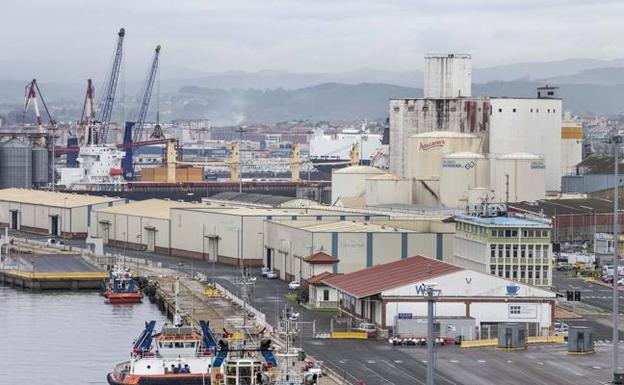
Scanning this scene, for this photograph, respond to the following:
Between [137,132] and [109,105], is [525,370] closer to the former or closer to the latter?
[109,105]

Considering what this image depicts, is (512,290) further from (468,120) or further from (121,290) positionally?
(468,120)

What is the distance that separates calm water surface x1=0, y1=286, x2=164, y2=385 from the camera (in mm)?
43438

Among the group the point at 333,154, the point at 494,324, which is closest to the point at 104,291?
the point at 494,324

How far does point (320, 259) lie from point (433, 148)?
2084cm

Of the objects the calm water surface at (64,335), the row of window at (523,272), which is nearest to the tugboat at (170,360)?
the calm water surface at (64,335)

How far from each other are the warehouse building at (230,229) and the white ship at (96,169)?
161 feet

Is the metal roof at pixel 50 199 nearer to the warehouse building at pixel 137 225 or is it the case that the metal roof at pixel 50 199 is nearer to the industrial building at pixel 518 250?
the warehouse building at pixel 137 225

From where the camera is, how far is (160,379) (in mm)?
41219

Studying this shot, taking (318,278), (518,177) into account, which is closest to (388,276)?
(318,278)

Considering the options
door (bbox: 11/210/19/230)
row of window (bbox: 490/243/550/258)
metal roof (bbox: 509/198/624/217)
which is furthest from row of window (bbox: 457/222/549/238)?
door (bbox: 11/210/19/230)

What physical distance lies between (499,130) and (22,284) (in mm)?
24014

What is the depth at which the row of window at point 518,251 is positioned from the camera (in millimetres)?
55156

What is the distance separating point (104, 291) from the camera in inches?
2552

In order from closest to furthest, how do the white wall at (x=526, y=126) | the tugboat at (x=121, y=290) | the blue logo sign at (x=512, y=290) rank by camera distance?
the blue logo sign at (x=512, y=290)
the tugboat at (x=121, y=290)
the white wall at (x=526, y=126)
